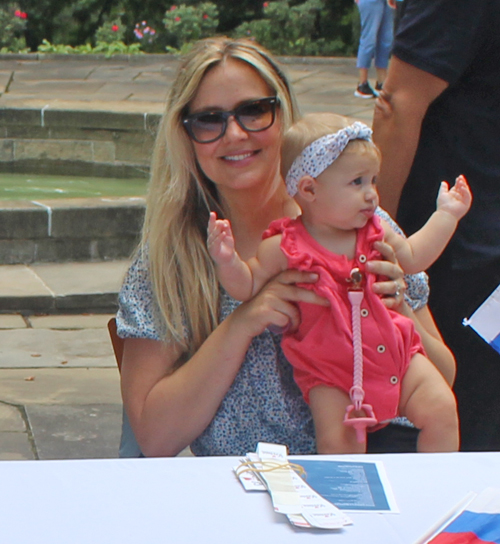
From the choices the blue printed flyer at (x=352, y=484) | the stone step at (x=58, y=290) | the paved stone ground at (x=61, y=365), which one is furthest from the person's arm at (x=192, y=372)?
the stone step at (x=58, y=290)

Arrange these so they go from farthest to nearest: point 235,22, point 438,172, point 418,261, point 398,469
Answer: point 235,22 < point 438,172 < point 418,261 < point 398,469

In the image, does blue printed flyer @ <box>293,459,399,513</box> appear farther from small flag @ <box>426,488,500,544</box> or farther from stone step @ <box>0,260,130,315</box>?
stone step @ <box>0,260,130,315</box>

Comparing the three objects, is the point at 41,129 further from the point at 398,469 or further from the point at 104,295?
the point at 398,469

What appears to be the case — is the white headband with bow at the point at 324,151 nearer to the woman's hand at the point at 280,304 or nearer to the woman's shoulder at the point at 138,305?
the woman's hand at the point at 280,304

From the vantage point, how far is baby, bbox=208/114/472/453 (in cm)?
187

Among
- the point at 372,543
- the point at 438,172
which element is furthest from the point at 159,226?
the point at 372,543

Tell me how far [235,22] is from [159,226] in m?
15.0

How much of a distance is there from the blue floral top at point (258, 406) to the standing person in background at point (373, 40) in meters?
7.91

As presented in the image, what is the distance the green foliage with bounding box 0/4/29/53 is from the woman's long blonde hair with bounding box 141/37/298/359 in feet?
42.4

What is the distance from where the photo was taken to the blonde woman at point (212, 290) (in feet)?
6.38

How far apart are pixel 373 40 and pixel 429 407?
8315 millimetres

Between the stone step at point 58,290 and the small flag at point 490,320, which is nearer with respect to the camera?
the small flag at point 490,320

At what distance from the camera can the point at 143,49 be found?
15.2 meters

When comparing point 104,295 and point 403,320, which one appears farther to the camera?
point 104,295
